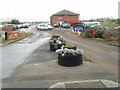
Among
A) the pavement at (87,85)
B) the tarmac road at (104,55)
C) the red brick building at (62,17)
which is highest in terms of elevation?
the red brick building at (62,17)

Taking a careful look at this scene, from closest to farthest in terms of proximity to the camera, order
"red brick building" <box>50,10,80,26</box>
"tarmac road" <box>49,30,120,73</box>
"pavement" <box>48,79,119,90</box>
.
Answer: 1. "pavement" <box>48,79,119,90</box>
2. "tarmac road" <box>49,30,120,73</box>
3. "red brick building" <box>50,10,80,26</box>

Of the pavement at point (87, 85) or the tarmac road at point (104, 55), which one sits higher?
the tarmac road at point (104, 55)

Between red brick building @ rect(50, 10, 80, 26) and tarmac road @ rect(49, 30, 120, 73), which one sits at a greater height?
red brick building @ rect(50, 10, 80, 26)

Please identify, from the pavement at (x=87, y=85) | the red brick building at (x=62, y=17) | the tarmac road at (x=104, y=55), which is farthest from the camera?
the red brick building at (x=62, y=17)

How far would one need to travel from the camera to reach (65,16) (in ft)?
212

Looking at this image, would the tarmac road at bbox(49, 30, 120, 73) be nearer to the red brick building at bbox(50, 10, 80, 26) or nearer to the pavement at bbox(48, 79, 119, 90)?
the pavement at bbox(48, 79, 119, 90)

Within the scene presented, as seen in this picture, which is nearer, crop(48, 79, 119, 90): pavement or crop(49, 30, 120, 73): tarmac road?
crop(48, 79, 119, 90): pavement

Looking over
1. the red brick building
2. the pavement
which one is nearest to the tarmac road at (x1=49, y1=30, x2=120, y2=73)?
the pavement

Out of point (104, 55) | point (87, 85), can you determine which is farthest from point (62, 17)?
point (87, 85)

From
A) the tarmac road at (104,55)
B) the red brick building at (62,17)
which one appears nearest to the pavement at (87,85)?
the tarmac road at (104,55)

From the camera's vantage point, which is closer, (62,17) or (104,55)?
(104,55)

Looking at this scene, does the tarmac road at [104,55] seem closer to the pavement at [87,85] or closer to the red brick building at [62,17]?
the pavement at [87,85]

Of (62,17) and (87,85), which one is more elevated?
(62,17)

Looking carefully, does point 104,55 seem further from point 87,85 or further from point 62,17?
point 62,17
